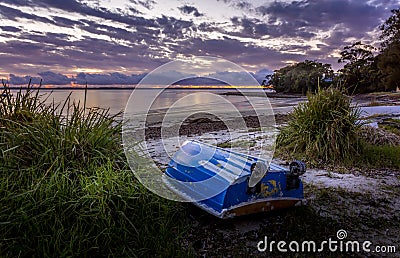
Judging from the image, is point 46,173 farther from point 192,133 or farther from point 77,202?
point 192,133

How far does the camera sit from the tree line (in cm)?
3039

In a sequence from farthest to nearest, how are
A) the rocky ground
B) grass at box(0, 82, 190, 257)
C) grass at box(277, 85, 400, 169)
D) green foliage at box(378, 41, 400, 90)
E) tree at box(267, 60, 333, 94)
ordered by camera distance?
tree at box(267, 60, 333, 94) < green foliage at box(378, 41, 400, 90) < grass at box(277, 85, 400, 169) < the rocky ground < grass at box(0, 82, 190, 257)

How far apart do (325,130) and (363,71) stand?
3772cm

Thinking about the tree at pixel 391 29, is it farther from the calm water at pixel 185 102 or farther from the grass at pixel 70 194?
the grass at pixel 70 194

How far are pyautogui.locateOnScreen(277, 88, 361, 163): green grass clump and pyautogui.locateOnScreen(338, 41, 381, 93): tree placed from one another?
28.1 meters

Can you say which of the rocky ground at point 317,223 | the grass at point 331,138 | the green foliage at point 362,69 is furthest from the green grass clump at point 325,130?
the green foliage at point 362,69

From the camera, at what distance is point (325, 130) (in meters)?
5.55

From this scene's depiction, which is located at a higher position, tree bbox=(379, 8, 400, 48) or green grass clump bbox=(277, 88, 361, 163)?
tree bbox=(379, 8, 400, 48)

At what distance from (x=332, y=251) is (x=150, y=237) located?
151cm

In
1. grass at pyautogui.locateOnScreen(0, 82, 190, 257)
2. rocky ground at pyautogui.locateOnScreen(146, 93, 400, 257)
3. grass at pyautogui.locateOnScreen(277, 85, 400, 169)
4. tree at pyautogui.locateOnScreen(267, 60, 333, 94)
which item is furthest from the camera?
tree at pyautogui.locateOnScreen(267, 60, 333, 94)

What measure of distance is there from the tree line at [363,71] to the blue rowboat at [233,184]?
17674 millimetres

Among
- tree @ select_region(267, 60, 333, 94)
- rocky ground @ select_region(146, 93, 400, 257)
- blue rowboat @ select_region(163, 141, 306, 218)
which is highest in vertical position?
tree @ select_region(267, 60, 333, 94)

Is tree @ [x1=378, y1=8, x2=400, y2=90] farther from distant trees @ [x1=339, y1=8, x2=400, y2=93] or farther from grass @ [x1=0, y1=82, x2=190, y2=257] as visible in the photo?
grass @ [x1=0, y1=82, x2=190, y2=257]

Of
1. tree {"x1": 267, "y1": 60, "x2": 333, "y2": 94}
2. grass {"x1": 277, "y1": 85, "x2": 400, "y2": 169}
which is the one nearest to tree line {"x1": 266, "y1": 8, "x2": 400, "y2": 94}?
tree {"x1": 267, "y1": 60, "x2": 333, "y2": 94}
